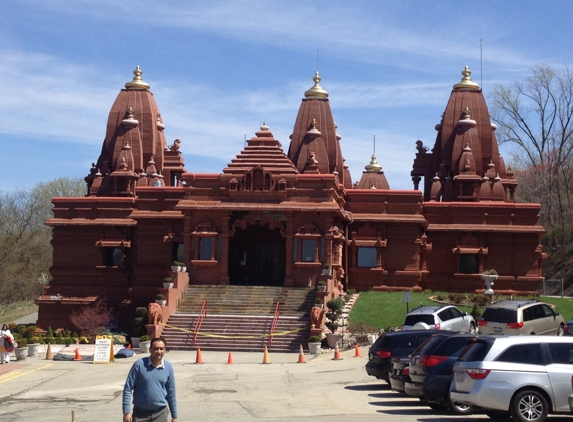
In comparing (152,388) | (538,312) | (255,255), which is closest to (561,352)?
(152,388)

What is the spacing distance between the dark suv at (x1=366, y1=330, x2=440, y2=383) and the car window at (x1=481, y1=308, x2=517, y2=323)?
274 inches

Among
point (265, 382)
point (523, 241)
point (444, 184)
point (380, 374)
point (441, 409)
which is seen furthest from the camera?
point (444, 184)

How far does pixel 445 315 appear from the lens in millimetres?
31219

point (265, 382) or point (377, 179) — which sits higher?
point (377, 179)

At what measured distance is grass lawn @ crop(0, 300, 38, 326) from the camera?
69188 millimetres

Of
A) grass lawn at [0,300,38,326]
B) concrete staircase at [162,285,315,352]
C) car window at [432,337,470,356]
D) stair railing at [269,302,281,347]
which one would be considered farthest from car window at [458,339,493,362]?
grass lawn at [0,300,38,326]

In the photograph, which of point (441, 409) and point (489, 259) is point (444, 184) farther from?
point (441, 409)

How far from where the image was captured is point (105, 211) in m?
52.0

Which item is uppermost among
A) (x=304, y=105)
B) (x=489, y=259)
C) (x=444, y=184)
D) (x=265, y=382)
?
(x=304, y=105)

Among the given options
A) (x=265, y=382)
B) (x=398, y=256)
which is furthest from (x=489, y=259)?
(x=265, y=382)

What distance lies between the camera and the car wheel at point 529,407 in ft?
51.3

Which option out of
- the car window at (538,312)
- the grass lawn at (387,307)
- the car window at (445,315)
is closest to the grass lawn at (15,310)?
the grass lawn at (387,307)

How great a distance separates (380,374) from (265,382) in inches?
157

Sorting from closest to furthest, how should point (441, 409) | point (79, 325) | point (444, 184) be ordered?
point (441, 409) → point (79, 325) → point (444, 184)
